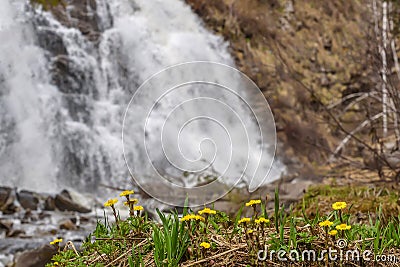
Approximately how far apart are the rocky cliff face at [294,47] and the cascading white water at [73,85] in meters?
1.23

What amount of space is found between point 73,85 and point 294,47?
5.98 m

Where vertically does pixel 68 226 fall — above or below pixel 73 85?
below

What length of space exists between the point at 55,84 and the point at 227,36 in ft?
16.3

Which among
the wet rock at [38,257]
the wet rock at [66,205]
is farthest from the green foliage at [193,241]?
the wet rock at [66,205]

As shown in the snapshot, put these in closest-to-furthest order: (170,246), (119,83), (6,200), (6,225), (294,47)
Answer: (170,246) → (6,225) → (6,200) → (119,83) → (294,47)

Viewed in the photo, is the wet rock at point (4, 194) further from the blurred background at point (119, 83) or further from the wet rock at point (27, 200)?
the wet rock at point (27, 200)

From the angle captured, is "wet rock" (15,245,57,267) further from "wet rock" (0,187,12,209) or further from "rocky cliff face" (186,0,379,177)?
"rocky cliff face" (186,0,379,177)

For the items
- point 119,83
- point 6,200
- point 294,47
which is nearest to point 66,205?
point 6,200

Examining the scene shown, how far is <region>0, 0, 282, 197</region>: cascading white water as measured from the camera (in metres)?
8.78

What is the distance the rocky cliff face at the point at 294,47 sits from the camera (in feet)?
38.2

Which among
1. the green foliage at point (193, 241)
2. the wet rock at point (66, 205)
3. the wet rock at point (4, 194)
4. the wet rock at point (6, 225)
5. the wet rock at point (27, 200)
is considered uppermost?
the green foliage at point (193, 241)

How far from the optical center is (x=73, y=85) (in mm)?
9844

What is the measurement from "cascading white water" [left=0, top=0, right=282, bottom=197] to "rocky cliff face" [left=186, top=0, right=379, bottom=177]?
1.23 m

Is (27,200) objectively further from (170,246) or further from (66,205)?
(170,246)
